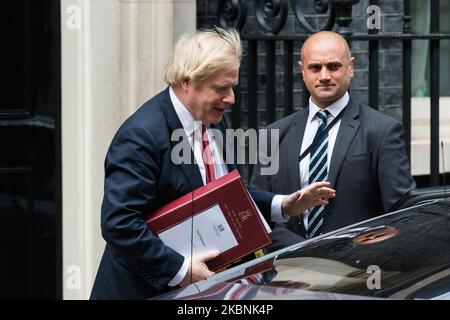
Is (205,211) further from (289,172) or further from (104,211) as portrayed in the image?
(289,172)

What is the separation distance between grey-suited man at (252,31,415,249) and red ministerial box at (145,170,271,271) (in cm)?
88

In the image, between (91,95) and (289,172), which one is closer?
(289,172)

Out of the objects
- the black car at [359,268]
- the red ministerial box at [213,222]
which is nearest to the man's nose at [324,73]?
the red ministerial box at [213,222]

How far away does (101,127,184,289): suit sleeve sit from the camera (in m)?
4.09

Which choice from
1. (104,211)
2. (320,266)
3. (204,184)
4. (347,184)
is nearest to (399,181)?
(347,184)

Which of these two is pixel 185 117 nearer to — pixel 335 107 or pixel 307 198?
pixel 307 198

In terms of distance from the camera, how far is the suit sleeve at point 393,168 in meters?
4.99

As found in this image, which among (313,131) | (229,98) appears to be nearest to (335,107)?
(313,131)

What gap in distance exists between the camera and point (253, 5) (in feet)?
23.0

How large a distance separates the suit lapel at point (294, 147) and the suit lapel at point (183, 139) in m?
1.04

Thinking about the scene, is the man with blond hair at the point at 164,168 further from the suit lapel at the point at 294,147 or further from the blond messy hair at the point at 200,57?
the suit lapel at the point at 294,147

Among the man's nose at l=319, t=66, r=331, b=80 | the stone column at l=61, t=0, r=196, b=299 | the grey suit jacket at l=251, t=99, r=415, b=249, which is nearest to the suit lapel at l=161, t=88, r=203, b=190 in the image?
the grey suit jacket at l=251, t=99, r=415, b=249

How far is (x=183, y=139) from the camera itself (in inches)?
168
